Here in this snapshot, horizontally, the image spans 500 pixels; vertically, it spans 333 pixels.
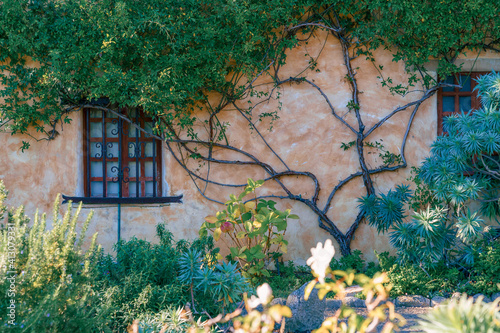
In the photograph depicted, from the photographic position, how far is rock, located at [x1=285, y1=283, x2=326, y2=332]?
11.1 ft

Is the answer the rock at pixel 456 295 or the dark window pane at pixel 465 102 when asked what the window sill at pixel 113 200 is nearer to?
the rock at pixel 456 295

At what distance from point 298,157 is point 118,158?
6.88 ft

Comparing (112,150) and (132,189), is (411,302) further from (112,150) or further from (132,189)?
(112,150)

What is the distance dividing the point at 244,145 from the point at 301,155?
675 mm

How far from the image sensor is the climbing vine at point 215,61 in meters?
4.68

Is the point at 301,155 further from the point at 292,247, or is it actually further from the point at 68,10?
the point at 68,10

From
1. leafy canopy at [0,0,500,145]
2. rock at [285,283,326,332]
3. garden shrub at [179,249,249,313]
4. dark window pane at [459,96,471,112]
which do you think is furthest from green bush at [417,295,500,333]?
dark window pane at [459,96,471,112]

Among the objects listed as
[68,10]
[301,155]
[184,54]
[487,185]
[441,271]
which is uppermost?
[68,10]

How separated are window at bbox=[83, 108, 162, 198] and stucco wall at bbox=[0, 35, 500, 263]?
0.41 ft

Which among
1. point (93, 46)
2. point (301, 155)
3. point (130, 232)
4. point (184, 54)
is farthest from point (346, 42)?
point (130, 232)

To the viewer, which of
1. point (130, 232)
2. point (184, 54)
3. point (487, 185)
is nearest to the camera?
point (487, 185)

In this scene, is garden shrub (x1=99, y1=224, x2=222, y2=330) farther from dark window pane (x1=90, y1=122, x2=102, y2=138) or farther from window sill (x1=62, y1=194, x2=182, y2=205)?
dark window pane (x1=90, y1=122, x2=102, y2=138)

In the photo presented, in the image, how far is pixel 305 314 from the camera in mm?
3402

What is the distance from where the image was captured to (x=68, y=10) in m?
4.88
